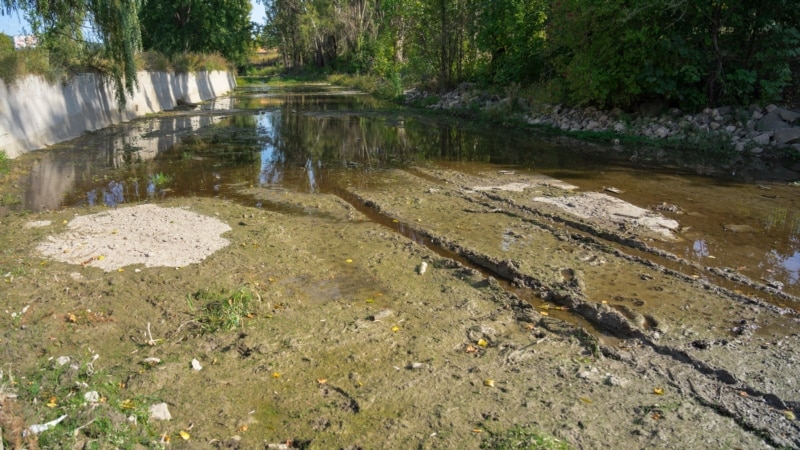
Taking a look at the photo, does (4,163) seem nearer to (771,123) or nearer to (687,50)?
(687,50)

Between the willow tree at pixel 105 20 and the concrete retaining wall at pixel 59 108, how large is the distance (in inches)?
36.7

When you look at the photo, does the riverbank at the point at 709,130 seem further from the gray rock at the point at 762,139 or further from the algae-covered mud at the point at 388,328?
the algae-covered mud at the point at 388,328

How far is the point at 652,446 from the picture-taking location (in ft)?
12.0

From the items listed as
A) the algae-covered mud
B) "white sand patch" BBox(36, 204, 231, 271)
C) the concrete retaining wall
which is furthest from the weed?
"white sand patch" BBox(36, 204, 231, 271)

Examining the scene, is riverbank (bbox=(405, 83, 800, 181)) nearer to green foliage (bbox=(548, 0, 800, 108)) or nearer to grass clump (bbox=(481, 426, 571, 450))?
green foliage (bbox=(548, 0, 800, 108))

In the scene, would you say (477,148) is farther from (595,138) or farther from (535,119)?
(535,119)

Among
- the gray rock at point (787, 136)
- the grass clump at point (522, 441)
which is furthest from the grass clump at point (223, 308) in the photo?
the gray rock at point (787, 136)

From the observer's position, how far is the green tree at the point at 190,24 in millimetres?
44156

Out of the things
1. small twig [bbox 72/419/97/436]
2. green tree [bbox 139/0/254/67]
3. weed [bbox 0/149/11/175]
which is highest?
green tree [bbox 139/0/254/67]

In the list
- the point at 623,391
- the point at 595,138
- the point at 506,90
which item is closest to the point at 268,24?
the point at 506,90

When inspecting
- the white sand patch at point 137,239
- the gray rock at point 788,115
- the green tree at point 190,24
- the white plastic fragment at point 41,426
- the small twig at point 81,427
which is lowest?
the white sand patch at point 137,239

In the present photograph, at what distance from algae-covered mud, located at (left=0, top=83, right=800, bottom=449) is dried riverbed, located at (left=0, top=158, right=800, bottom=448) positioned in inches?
0.8

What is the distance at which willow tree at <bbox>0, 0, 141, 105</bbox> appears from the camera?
48.1ft

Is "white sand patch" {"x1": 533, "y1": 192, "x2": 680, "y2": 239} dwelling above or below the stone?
below
